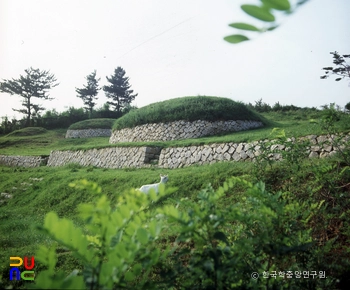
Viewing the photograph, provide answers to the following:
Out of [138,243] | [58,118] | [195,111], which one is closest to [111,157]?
[195,111]

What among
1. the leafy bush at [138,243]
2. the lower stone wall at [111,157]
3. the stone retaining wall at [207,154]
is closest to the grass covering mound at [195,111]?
the lower stone wall at [111,157]

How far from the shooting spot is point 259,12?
0.57 meters

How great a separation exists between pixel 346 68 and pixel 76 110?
33.4 m

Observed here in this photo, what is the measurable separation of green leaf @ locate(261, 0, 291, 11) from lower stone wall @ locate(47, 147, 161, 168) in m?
10.3

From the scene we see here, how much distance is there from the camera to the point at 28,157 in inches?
672

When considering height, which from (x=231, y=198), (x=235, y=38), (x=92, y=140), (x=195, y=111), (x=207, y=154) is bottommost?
(x=231, y=198)

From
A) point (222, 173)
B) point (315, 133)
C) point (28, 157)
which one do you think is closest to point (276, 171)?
point (222, 173)

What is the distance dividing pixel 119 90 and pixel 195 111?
2653cm

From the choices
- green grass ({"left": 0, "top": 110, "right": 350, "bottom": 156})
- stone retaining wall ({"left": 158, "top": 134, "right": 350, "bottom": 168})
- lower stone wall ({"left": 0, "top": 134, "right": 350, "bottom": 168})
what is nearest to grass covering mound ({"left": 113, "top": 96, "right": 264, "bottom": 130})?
green grass ({"left": 0, "top": 110, "right": 350, "bottom": 156})

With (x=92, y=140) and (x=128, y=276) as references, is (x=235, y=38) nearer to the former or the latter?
(x=128, y=276)

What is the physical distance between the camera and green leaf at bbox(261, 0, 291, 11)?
551 mm

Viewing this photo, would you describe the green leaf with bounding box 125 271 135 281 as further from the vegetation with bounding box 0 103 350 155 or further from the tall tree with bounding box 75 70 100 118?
the tall tree with bounding box 75 70 100 118

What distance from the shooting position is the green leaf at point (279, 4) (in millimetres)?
551

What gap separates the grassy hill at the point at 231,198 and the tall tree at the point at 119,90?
27631 mm
